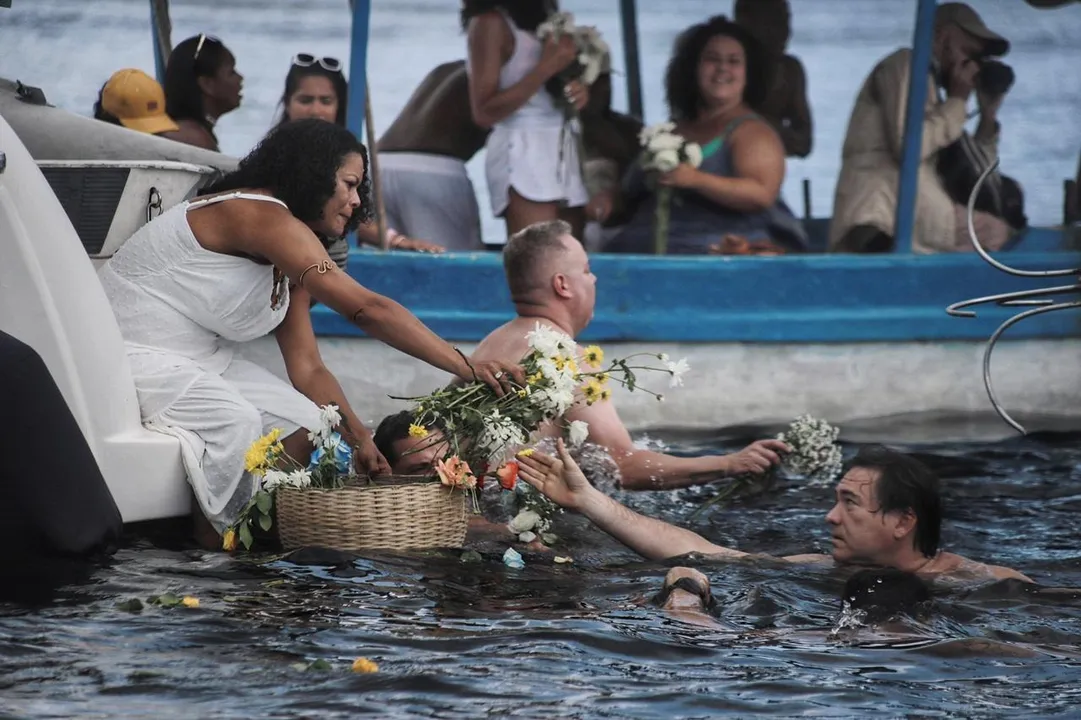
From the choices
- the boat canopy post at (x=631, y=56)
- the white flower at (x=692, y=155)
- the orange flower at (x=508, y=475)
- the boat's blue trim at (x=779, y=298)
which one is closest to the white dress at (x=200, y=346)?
the orange flower at (x=508, y=475)

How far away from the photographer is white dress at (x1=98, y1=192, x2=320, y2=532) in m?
5.48

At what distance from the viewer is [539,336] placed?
534cm

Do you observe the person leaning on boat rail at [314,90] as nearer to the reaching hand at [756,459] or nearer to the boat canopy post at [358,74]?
the boat canopy post at [358,74]

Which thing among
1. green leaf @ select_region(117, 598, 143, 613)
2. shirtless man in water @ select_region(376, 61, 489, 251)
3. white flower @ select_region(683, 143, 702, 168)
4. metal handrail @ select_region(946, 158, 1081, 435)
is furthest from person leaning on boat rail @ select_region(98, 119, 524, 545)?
white flower @ select_region(683, 143, 702, 168)

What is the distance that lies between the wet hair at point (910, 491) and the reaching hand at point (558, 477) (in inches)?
37.6

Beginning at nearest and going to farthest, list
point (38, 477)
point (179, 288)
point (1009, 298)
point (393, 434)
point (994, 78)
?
point (38, 477)
point (179, 288)
point (393, 434)
point (1009, 298)
point (994, 78)

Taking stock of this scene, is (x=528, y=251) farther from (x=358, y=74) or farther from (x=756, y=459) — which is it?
(x=358, y=74)

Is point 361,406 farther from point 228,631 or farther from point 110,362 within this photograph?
point 228,631

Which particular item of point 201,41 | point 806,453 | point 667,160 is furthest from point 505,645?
point 201,41

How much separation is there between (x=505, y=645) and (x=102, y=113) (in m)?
4.67

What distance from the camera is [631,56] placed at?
372 inches

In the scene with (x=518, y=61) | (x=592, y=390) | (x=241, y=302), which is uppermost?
(x=518, y=61)

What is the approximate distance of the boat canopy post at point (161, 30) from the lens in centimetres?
889

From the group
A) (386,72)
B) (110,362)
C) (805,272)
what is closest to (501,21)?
(386,72)
